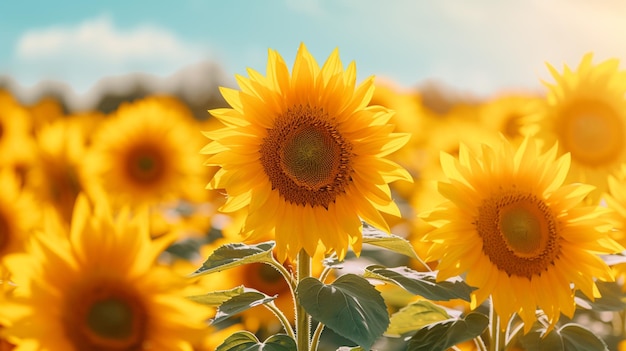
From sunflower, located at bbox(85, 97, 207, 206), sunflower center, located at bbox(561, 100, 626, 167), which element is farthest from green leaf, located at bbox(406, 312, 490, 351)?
sunflower, located at bbox(85, 97, 207, 206)

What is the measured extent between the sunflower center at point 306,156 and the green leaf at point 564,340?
0.67 metres

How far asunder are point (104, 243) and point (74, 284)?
0.44 feet

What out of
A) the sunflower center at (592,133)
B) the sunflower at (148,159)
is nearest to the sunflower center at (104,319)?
the sunflower center at (592,133)

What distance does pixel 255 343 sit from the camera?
2223mm

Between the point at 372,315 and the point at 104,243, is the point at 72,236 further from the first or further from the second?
the point at 372,315

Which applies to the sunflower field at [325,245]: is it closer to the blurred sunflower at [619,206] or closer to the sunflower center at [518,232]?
the sunflower center at [518,232]

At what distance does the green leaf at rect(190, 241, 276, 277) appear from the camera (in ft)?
6.88

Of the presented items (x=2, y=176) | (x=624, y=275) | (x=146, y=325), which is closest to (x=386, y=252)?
(x=624, y=275)

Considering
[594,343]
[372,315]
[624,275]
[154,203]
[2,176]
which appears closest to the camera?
[372,315]

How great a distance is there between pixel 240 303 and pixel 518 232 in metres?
0.79

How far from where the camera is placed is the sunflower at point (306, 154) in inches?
88.0

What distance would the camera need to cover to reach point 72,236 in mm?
2240

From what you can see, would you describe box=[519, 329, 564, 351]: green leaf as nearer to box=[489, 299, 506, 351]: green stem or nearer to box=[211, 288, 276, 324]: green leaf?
box=[489, 299, 506, 351]: green stem

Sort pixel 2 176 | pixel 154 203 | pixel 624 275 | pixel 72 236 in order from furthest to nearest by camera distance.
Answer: pixel 154 203 < pixel 2 176 < pixel 624 275 < pixel 72 236
